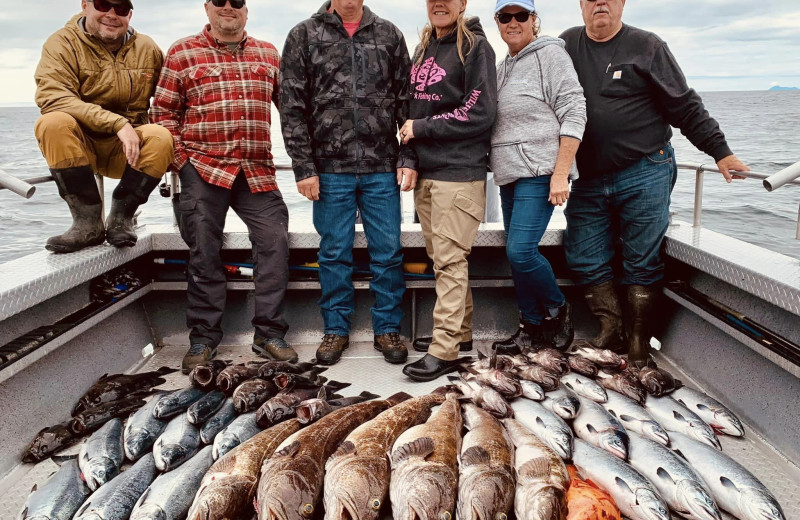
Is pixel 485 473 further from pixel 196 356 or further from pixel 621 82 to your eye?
pixel 621 82

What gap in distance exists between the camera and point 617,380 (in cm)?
356

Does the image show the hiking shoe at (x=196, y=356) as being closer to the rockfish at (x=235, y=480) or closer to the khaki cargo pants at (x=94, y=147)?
the khaki cargo pants at (x=94, y=147)

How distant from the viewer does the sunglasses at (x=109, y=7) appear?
366cm

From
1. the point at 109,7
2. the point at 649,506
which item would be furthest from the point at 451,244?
the point at 109,7

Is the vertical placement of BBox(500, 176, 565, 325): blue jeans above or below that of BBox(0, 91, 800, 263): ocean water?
above

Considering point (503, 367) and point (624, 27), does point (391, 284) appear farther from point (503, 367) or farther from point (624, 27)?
point (624, 27)

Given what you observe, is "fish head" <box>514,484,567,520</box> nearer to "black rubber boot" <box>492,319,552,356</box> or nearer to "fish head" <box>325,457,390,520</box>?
"fish head" <box>325,457,390,520</box>

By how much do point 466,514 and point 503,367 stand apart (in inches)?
60.0

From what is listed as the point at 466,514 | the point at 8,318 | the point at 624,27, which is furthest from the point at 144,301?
the point at 624,27

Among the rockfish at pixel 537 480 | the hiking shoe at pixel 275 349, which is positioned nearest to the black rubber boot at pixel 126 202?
the hiking shoe at pixel 275 349

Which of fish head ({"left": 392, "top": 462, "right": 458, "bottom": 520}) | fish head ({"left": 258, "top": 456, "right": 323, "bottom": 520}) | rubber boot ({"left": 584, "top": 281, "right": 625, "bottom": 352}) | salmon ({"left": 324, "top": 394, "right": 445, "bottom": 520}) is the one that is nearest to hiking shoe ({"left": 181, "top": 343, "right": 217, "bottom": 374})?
salmon ({"left": 324, "top": 394, "right": 445, "bottom": 520})

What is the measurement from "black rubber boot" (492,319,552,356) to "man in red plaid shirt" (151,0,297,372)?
1343mm

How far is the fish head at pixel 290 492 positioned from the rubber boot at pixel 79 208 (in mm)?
2039

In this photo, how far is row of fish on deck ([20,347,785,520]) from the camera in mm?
2357
